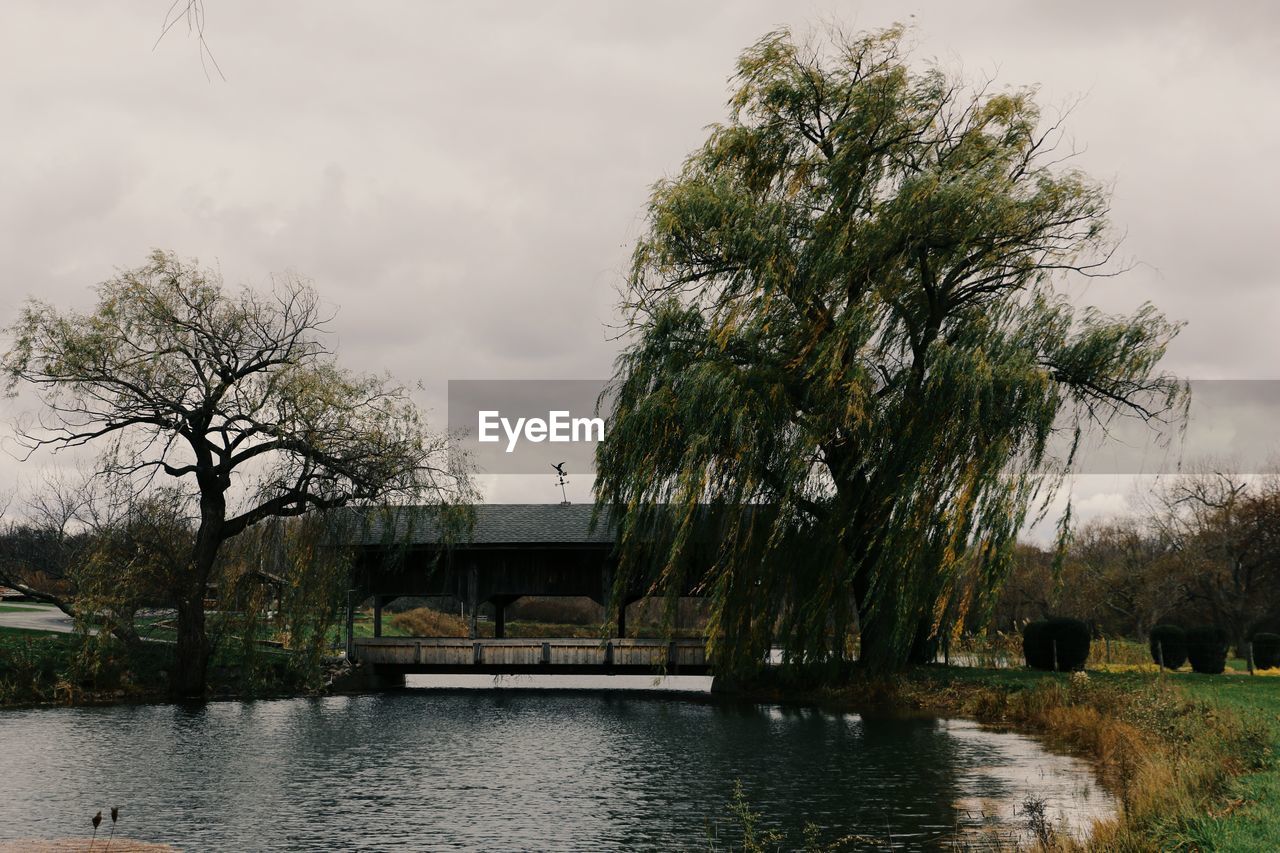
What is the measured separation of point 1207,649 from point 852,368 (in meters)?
15.3

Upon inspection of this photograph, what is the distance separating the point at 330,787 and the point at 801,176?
629 inches

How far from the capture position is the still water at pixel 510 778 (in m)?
11.3

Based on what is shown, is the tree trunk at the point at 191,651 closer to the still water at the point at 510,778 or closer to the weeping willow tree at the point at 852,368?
the still water at the point at 510,778

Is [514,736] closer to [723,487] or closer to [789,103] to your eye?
[723,487]

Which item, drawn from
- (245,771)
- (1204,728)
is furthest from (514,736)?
(1204,728)

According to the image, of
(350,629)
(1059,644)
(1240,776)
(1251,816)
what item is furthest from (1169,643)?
(1251,816)

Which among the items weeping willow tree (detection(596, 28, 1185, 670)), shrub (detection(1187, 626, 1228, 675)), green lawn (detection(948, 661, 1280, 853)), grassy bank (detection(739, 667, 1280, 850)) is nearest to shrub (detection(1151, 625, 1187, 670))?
shrub (detection(1187, 626, 1228, 675))

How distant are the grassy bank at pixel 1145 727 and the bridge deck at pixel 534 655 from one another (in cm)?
354

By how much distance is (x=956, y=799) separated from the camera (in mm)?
12859

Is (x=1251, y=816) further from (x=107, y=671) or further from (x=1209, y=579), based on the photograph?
(x=1209, y=579)

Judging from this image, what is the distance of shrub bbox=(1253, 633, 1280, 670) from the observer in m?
32.6

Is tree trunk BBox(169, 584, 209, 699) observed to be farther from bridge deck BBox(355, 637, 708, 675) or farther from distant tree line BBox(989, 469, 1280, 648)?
distant tree line BBox(989, 469, 1280, 648)

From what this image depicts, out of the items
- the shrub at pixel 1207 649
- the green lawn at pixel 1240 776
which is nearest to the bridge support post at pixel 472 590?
the green lawn at pixel 1240 776

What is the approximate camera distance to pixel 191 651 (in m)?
27.6
